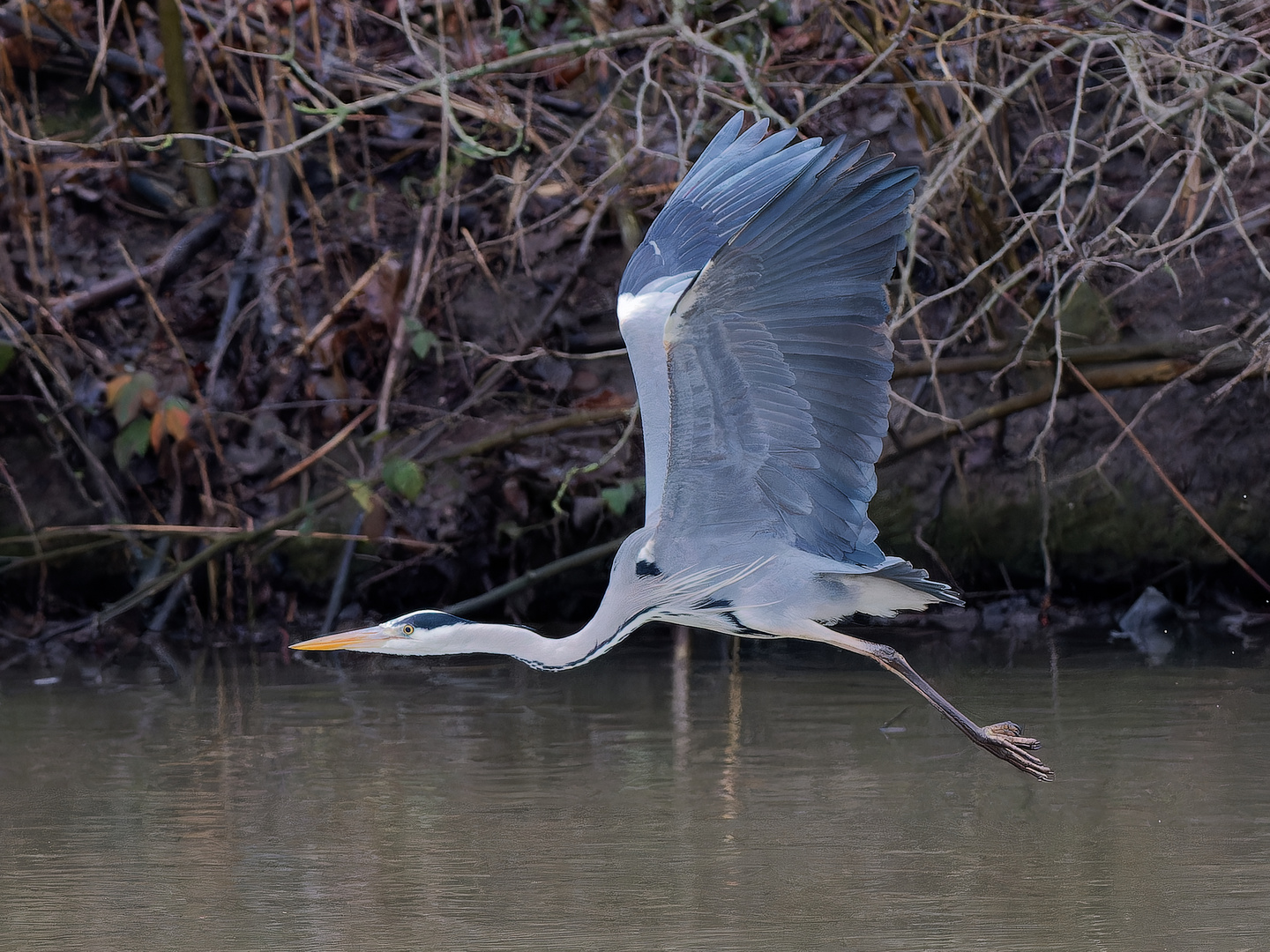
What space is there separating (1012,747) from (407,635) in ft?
5.13

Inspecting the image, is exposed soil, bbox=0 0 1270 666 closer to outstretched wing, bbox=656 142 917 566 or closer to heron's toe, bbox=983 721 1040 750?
heron's toe, bbox=983 721 1040 750

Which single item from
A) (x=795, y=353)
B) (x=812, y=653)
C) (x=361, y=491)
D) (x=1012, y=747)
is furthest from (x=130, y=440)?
(x=1012, y=747)

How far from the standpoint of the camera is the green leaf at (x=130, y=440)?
25.6 feet

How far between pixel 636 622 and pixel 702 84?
3.00 m

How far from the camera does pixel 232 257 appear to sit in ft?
29.2

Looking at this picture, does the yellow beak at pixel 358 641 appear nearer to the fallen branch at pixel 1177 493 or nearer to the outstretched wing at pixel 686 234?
the outstretched wing at pixel 686 234

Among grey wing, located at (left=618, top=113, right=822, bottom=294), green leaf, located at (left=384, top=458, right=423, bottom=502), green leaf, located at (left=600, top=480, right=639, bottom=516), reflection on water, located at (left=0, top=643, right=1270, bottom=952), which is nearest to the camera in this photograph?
reflection on water, located at (left=0, top=643, right=1270, bottom=952)

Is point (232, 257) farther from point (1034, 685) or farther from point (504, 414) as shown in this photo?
point (1034, 685)

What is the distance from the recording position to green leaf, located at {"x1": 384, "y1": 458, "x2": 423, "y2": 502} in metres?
7.06

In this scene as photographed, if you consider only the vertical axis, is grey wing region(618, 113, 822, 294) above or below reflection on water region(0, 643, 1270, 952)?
above

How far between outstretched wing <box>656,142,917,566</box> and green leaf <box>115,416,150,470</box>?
4400 millimetres

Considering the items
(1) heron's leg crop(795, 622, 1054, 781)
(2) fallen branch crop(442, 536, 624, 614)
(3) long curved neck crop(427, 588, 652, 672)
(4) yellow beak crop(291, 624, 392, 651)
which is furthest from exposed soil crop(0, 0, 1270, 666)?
(4) yellow beak crop(291, 624, 392, 651)

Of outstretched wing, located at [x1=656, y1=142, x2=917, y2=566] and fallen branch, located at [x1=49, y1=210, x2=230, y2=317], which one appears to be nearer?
outstretched wing, located at [x1=656, y1=142, x2=917, y2=566]

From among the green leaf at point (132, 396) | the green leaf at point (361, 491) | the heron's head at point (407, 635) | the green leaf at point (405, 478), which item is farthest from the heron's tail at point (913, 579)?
the green leaf at point (132, 396)
